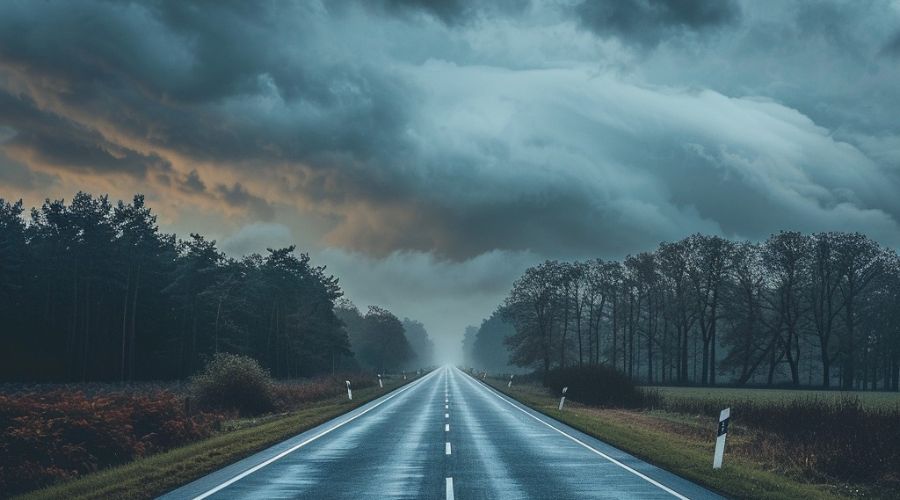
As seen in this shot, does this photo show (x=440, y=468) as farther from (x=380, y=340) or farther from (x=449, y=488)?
(x=380, y=340)

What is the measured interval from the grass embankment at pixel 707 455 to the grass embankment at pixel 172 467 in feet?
34.9

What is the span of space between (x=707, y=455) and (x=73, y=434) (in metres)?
16.8

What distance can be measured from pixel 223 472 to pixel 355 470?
115 inches

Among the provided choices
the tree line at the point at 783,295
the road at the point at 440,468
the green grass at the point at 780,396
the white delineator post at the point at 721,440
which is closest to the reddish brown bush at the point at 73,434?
the road at the point at 440,468

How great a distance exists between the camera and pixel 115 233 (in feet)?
236

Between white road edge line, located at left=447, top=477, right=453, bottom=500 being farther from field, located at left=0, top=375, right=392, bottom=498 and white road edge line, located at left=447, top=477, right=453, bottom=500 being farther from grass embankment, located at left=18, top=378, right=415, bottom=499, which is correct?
field, located at left=0, top=375, right=392, bottom=498

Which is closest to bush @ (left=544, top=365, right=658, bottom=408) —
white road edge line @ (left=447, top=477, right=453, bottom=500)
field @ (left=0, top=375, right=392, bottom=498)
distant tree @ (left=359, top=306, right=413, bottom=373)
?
field @ (left=0, top=375, right=392, bottom=498)

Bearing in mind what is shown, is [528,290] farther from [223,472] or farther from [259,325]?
[223,472]

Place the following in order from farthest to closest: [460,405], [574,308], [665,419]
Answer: [574,308] < [460,405] < [665,419]

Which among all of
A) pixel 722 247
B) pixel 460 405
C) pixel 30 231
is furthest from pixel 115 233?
pixel 722 247

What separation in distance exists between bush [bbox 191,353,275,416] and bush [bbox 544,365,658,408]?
75.2 ft

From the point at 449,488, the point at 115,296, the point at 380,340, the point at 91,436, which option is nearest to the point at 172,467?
the point at 91,436

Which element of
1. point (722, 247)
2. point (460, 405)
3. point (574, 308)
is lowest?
point (460, 405)

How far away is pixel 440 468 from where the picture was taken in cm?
1700
